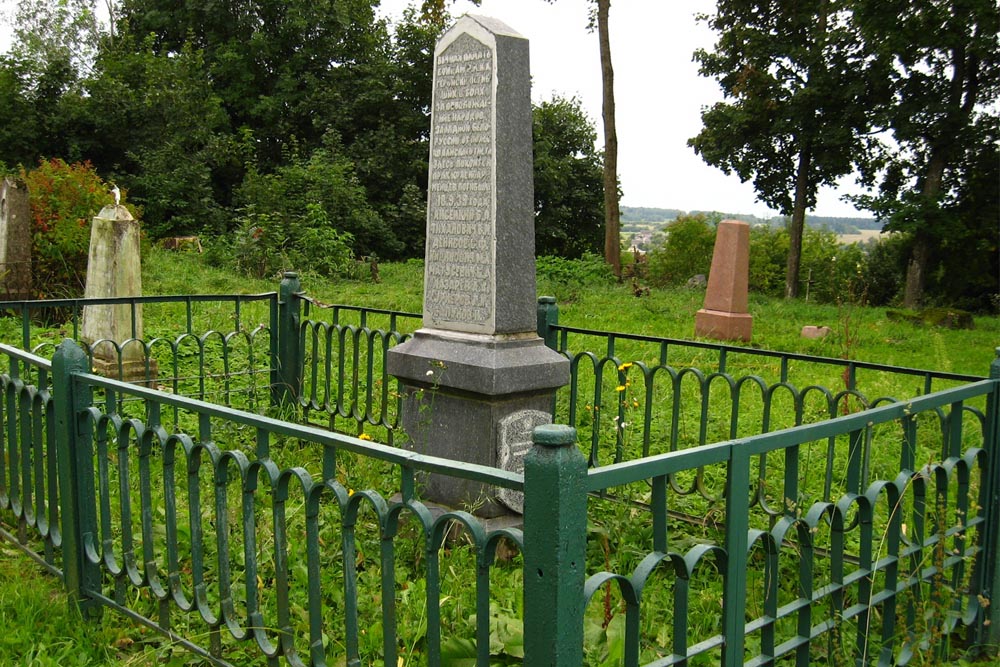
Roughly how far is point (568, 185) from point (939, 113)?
1050 centimetres

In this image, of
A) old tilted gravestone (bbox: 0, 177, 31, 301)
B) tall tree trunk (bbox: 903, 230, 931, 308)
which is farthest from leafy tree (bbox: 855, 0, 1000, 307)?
old tilted gravestone (bbox: 0, 177, 31, 301)

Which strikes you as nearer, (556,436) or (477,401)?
(556,436)

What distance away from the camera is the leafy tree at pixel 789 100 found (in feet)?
63.2

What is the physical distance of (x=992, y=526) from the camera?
3391 mm

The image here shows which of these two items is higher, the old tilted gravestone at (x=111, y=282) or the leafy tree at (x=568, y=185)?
the leafy tree at (x=568, y=185)

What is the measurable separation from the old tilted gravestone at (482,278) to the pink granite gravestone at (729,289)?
286 inches

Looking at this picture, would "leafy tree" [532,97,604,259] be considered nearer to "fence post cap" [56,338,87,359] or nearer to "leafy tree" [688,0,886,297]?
"leafy tree" [688,0,886,297]

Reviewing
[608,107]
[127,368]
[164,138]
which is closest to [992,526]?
[127,368]

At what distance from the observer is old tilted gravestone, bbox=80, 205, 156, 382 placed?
720cm

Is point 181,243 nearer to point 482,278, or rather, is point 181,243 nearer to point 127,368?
point 127,368

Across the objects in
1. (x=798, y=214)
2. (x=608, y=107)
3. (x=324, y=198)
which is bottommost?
(x=798, y=214)

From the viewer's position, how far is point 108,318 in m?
7.27

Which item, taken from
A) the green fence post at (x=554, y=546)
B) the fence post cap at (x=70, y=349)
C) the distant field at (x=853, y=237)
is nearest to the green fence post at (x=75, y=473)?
the fence post cap at (x=70, y=349)

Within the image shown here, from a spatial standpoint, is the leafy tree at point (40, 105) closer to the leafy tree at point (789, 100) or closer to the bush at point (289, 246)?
the bush at point (289, 246)
